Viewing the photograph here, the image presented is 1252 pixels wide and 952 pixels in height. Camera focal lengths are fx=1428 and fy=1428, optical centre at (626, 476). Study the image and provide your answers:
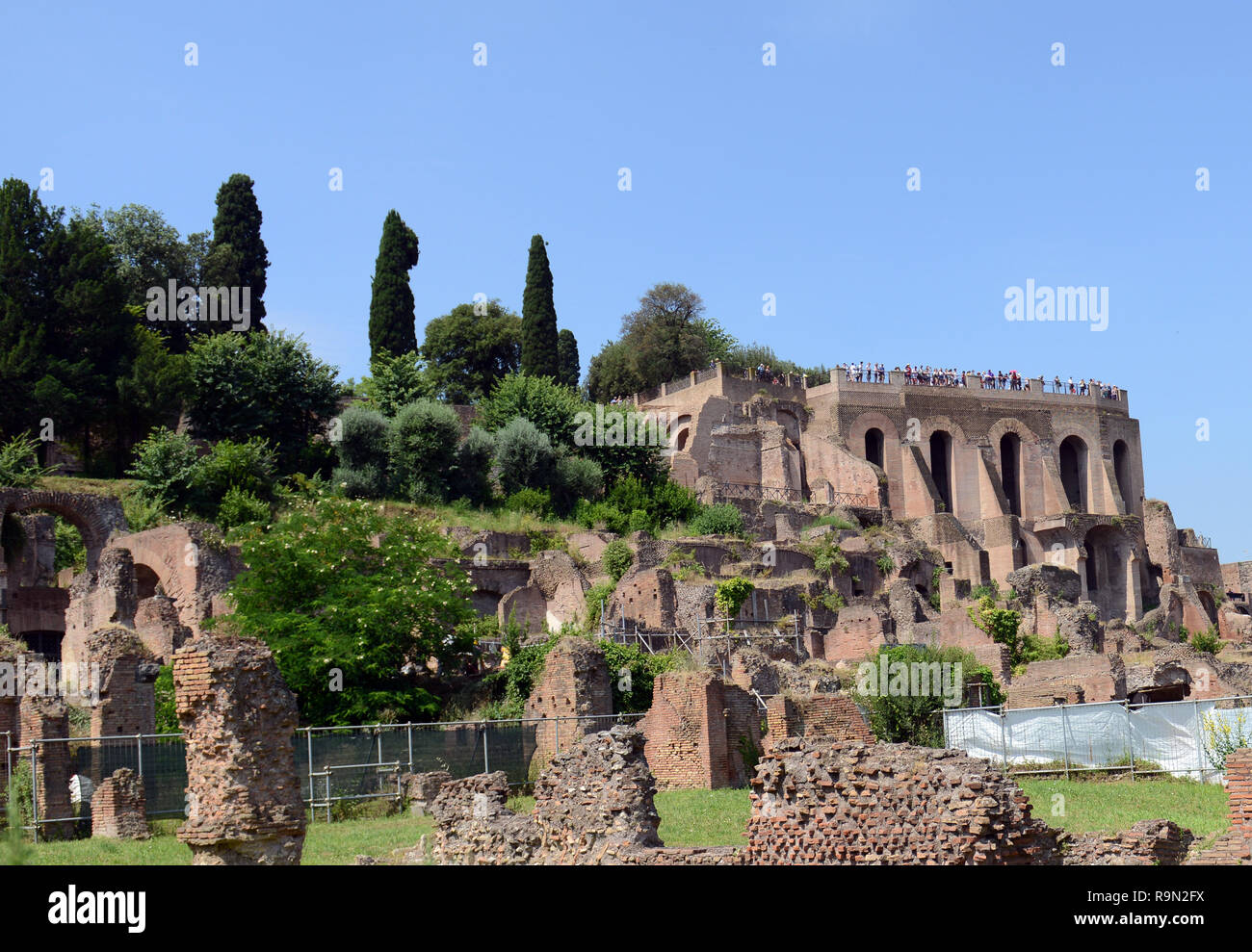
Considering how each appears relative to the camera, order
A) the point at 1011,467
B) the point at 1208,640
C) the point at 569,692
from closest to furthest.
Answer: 1. the point at 569,692
2. the point at 1208,640
3. the point at 1011,467

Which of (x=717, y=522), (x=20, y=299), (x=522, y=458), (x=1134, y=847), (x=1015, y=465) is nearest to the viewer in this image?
(x=1134, y=847)

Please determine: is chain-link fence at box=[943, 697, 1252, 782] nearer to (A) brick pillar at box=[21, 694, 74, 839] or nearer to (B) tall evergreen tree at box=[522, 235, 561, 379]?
(A) brick pillar at box=[21, 694, 74, 839]

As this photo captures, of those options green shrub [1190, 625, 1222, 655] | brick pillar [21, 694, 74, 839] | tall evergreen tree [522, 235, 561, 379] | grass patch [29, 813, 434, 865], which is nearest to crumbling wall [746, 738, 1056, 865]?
grass patch [29, 813, 434, 865]

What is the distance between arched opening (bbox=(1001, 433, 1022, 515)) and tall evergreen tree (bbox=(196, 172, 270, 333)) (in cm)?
3490

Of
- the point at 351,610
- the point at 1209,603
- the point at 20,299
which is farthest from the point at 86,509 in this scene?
the point at 1209,603

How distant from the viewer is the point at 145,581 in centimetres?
3828

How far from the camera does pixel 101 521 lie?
127 ft

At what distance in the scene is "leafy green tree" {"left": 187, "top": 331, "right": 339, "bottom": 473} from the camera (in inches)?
1863

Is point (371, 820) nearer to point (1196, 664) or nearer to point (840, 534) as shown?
point (1196, 664)

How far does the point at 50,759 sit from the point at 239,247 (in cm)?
4275

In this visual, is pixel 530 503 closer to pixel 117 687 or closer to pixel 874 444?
pixel 874 444

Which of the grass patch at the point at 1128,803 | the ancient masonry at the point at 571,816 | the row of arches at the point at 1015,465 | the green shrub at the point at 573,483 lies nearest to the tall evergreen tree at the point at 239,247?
the green shrub at the point at 573,483
